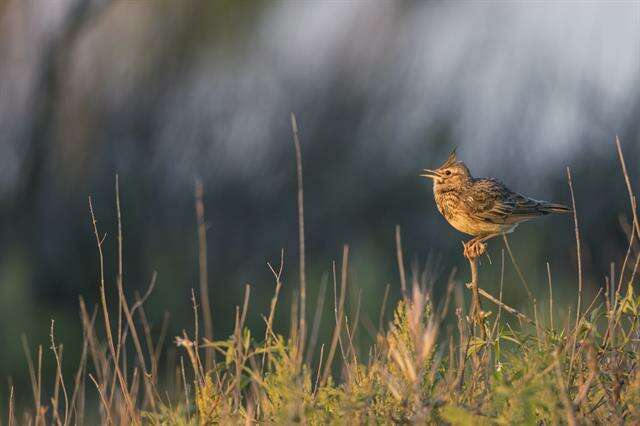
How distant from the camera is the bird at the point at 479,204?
508cm

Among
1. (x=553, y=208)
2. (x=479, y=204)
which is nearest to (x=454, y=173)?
(x=479, y=204)

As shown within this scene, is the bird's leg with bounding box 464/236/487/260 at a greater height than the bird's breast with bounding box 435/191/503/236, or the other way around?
the bird's leg with bounding box 464/236/487/260

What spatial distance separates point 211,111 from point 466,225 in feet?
20.7

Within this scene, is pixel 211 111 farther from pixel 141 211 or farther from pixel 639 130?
pixel 639 130

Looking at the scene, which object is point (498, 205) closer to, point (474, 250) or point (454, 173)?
point (454, 173)

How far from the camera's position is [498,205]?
5199 mm

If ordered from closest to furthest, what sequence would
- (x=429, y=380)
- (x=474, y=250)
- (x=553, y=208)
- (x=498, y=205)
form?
(x=429, y=380)
(x=474, y=250)
(x=553, y=208)
(x=498, y=205)

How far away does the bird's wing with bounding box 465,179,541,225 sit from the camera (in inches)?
202

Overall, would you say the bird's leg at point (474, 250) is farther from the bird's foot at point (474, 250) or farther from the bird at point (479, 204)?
the bird at point (479, 204)

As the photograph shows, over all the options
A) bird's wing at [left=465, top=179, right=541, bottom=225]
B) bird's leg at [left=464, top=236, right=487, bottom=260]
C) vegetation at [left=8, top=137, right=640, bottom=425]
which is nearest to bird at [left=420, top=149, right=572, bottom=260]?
bird's wing at [left=465, top=179, right=541, bottom=225]

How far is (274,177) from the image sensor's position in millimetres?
11289

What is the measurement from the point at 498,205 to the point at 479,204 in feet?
0.38

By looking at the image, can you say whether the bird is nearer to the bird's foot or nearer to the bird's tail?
the bird's tail

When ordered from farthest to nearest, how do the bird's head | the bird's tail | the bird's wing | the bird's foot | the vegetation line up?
the bird's head → the bird's wing → the bird's tail → the bird's foot → the vegetation
